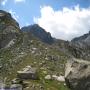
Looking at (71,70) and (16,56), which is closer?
(71,70)

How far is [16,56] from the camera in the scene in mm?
97250

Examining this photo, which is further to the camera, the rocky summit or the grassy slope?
the grassy slope

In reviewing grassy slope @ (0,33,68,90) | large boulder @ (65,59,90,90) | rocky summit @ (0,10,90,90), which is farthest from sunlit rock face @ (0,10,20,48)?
large boulder @ (65,59,90,90)

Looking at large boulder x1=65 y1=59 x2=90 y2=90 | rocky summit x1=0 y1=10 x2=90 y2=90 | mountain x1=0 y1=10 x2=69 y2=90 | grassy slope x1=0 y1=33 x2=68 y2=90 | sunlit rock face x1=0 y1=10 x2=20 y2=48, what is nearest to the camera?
large boulder x1=65 y1=59 x2=90 y2=90

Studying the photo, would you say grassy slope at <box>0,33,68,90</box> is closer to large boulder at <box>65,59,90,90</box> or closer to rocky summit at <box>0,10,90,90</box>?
rocky summit at <box>0,10,90,90</box>

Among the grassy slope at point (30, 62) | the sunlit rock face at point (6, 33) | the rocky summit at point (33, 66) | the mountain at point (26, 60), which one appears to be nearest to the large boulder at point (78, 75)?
the rocky summit at point (33, 66)

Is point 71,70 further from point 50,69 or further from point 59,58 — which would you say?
point 59,58

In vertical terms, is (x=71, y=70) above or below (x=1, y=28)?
below

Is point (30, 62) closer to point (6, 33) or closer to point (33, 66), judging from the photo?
point (33, 66)

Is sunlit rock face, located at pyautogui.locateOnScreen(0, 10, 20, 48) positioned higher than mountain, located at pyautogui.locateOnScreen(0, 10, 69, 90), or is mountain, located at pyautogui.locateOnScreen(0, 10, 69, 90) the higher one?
sunlit rock face, located at pyautogui.locateOnScreen(0, 10, 20, 48)

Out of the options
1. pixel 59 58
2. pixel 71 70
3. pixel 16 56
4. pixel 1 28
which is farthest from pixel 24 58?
pixel 71 70

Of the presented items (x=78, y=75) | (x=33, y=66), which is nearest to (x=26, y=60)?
(x=33, y=66)

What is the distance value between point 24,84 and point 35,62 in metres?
27.0

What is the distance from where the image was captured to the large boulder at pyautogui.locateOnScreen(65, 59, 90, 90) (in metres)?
42.1
